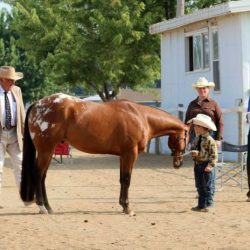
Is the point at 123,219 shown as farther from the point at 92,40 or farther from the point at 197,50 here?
the point at 92,40

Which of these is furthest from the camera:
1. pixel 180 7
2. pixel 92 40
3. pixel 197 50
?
pixel 92 40

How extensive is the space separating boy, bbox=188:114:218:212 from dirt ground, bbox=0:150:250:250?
228mm

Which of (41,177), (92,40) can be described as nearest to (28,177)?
(41,177)

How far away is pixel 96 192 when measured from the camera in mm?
11859

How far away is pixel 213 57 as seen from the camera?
1945cm

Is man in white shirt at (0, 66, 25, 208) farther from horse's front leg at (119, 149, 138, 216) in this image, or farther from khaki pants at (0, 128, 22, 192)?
horse's front leg at (119, 149, 138, 216)

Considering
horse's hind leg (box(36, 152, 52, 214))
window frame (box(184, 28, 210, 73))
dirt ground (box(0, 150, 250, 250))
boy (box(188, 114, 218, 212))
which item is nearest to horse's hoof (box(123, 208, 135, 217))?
dirt ground (box(0, 150, 250, 250))

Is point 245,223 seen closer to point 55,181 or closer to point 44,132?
point 44,132

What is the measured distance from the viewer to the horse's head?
32.2 feet

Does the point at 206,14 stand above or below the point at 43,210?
above

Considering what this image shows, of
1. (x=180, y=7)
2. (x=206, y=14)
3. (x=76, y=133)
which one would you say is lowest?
(x=76, y=133)

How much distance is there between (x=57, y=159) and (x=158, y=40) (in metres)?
8.81

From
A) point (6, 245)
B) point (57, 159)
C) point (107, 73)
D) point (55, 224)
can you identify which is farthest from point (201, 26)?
point (6, 245)

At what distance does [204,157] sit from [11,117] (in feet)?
9.02
